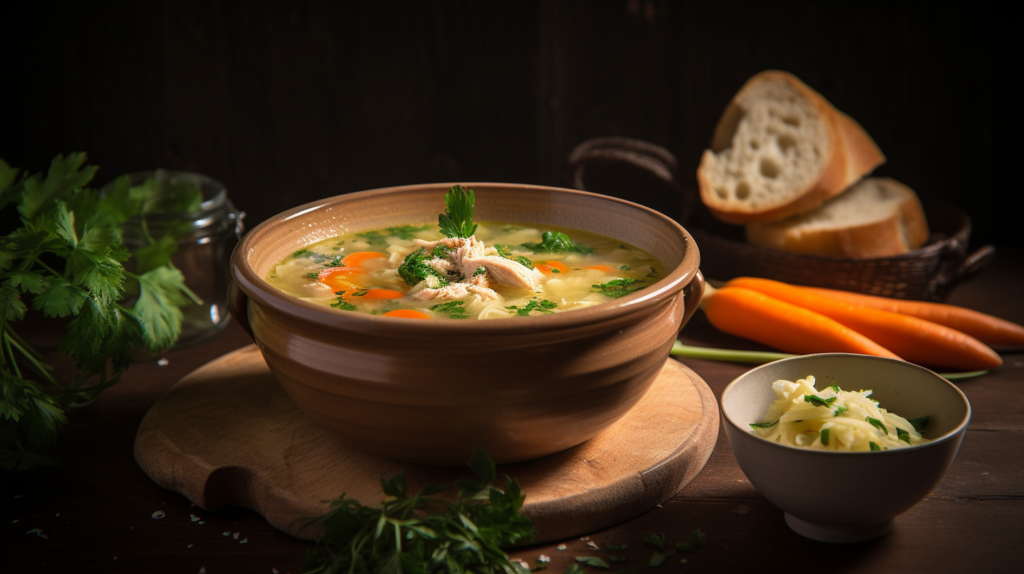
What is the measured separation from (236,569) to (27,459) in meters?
0.64

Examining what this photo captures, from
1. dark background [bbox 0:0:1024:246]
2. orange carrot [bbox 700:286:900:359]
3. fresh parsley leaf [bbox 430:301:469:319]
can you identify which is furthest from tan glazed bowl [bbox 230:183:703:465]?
dark background [bbox 0:0:1024:246]

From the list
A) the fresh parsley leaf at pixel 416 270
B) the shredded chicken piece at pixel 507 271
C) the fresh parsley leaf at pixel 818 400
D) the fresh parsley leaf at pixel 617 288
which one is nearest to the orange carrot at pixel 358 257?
the fresh parsley leaf at pixel 416 270

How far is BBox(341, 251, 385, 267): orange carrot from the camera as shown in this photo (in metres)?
2.51

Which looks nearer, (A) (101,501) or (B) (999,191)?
(A) (101,501)

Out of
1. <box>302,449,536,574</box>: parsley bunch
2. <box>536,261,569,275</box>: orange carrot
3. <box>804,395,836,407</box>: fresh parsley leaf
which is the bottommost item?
<box>302,449,536,574</box>: parsley bunch

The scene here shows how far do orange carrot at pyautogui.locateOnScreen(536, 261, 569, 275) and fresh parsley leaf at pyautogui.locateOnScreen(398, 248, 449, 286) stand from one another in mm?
288

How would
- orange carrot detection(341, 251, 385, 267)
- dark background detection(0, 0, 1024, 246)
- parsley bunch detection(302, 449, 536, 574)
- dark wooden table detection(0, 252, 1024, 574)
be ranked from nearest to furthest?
parsley bunch detection(302, 449, 536, 574) < dark wooden table detection(0, 252, 1024, 574) < orange carrot detection(341, 251, 385, 267) < dark background detection(0, 0, 1024, 246)

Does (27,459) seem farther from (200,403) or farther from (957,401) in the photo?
(957,401)

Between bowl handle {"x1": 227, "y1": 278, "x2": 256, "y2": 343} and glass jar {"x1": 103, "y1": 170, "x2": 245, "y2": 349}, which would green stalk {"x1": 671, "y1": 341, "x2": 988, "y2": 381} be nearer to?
bowl handle {"x1": 227, "y1": 278, "x2": 256, "y2": 343}

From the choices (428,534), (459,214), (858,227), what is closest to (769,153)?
(858,227)

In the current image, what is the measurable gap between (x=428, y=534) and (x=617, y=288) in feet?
2.90

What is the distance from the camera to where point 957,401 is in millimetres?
1937

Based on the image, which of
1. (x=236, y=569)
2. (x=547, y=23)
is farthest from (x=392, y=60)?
(x=236, y=569)

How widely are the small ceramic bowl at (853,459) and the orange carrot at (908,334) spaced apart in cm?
89
